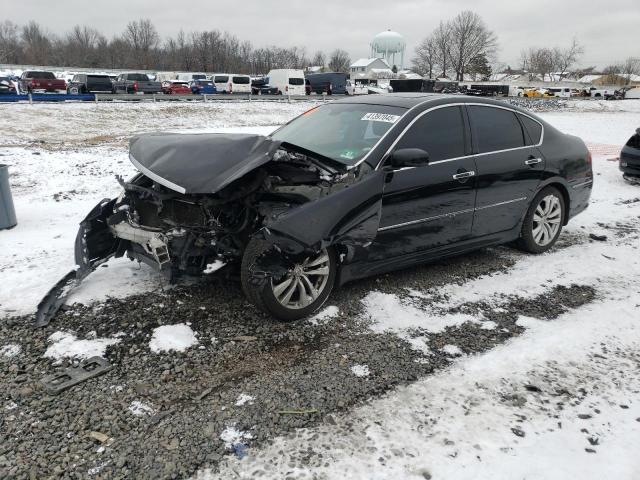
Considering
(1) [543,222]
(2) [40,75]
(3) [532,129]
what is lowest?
(1) [543,222]

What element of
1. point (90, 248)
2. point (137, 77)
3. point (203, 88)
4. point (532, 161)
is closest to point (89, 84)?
point (137, 77)

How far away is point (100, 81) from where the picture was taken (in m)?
31.1

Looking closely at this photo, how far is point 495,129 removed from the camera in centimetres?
503

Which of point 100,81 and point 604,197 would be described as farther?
point 100,81

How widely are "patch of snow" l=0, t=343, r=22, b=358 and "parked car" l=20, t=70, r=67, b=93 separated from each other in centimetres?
3098

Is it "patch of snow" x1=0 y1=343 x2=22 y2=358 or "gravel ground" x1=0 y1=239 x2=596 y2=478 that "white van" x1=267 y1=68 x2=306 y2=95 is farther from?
"patch of snow" x1=0 y1=343 x2=22 y2=358

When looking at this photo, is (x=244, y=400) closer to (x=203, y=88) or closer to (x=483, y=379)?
(x=483, y=379)

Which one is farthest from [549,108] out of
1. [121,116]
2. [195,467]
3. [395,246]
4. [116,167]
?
[195,467]

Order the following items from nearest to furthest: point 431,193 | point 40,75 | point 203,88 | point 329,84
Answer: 1. point 431,193
2. point 40,75
3. point 203,88
4. point 329,84

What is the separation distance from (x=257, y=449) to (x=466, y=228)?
304 centimetres

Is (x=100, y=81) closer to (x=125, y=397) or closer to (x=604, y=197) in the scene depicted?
(x=604, y=197)

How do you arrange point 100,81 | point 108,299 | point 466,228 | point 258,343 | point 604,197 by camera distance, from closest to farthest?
point 258,343
point 108,299
point 466,228
point 604,197
point 100,81

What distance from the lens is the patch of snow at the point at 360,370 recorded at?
3230mm

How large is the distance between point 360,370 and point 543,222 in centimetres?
340
